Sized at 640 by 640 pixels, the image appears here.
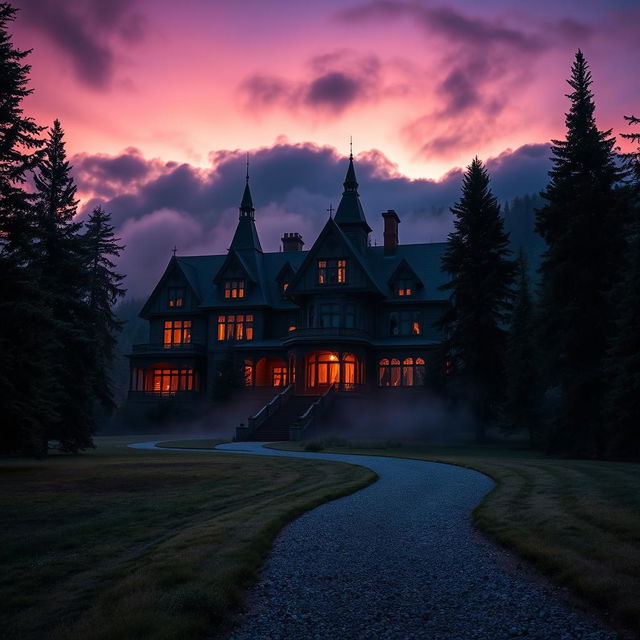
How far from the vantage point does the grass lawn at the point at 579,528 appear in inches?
271

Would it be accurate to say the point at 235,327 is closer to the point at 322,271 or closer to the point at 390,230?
the point at 322,271

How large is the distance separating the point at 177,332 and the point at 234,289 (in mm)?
7186

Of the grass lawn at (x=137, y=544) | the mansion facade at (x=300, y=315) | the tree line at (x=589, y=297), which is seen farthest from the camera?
the mansion facade at (x=300, y=315)

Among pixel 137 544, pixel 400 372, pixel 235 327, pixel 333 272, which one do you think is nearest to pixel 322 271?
pixel 333 272

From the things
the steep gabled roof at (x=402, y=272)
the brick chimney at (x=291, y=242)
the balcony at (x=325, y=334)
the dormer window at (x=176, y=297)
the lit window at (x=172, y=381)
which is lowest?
the lit window at (x=172, y=381)

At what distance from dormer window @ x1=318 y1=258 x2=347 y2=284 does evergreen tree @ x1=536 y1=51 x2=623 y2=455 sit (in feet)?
73.2

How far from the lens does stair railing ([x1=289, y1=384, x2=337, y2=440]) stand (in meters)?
38.1

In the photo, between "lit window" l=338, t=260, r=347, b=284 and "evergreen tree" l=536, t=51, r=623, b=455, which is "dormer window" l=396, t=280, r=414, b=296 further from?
"evergreen tree" l=536, t=51, r=623, b=455

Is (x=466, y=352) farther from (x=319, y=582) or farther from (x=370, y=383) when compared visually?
(x=319, y=582)

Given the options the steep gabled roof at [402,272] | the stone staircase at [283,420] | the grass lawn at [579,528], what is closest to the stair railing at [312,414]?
the stone staircase at [283,420]

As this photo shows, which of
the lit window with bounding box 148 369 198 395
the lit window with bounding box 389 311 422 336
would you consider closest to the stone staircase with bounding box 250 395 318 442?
the lit window with bounding box 389 311 422 336

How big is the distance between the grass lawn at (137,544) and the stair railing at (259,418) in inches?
780

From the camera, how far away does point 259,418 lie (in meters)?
40.5

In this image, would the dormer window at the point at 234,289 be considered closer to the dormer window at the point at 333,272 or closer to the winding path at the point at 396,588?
the dormer window at the point at 333,272
